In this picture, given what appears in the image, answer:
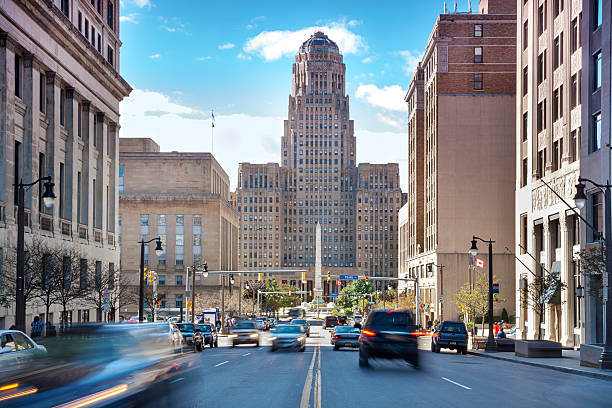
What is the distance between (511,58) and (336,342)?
6454cm

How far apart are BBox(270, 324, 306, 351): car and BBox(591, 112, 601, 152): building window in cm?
2010

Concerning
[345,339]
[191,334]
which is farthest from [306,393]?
[345,339]

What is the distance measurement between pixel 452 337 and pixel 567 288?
10138 millimetres

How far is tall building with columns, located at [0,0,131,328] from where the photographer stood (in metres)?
43.8

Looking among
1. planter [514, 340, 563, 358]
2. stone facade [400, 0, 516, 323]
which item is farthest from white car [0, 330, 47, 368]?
stone facade [400, 0, 516, 323]

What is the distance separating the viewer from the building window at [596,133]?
43569 millimetres

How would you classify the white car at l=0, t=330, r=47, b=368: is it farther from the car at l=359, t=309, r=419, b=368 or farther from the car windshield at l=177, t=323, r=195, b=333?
the car windshield at l=177, t=323, r=195, b=333

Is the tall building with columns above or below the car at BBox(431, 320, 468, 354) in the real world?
above

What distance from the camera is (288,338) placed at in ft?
134

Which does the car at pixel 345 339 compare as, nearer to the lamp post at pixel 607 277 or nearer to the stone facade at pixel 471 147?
the lamp post at pixel 607 277

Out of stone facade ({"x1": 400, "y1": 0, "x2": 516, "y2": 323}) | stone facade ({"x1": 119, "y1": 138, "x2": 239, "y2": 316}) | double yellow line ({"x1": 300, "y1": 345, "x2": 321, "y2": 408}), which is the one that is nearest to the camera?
double yellow line ({"x1": 300, "y1": 345, "x2": 321, "y2": 408})

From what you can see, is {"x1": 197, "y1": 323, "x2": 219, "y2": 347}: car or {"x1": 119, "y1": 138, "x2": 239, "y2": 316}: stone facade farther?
{"x1": 119, "y1": 138, "x2": 239, "y2": 316}: stone facade

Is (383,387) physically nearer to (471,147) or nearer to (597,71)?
(597,71)

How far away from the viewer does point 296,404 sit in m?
15.5
